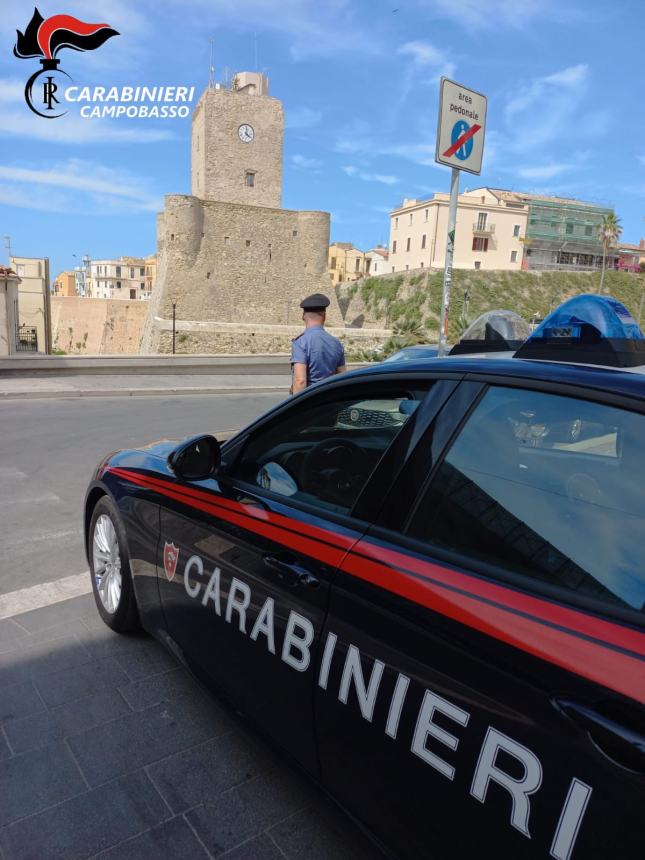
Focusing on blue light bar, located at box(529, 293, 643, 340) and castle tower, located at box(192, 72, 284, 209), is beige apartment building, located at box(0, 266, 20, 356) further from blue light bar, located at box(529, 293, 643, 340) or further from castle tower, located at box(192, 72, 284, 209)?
castle tower, located at box(192, 72, 284, 209)

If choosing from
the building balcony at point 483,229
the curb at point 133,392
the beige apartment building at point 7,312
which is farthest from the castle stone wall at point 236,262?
the curb at point 133,392

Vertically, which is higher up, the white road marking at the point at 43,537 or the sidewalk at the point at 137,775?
the sidewalk at the point at 137,775

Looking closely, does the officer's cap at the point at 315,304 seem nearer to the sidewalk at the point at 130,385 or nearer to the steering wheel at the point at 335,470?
the steering wheel at the point at 335,470

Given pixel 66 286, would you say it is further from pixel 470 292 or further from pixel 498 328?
pixel 498 328

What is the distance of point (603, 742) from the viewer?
103 cm

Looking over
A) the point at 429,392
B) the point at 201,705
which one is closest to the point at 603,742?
the point at 429,392

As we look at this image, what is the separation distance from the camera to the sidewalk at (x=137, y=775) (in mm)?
1862

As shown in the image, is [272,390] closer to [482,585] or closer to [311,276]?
[482,585]

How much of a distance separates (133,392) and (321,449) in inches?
473

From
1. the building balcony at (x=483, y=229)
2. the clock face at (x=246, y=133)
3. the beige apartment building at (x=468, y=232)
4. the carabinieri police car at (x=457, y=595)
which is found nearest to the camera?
the carabinieri police car at (x=457, y=595)

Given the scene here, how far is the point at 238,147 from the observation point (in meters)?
45.9

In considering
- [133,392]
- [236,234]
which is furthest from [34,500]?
[236,234]

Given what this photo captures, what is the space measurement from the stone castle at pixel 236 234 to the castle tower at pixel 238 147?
75mm

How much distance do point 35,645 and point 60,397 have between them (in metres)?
10.5
